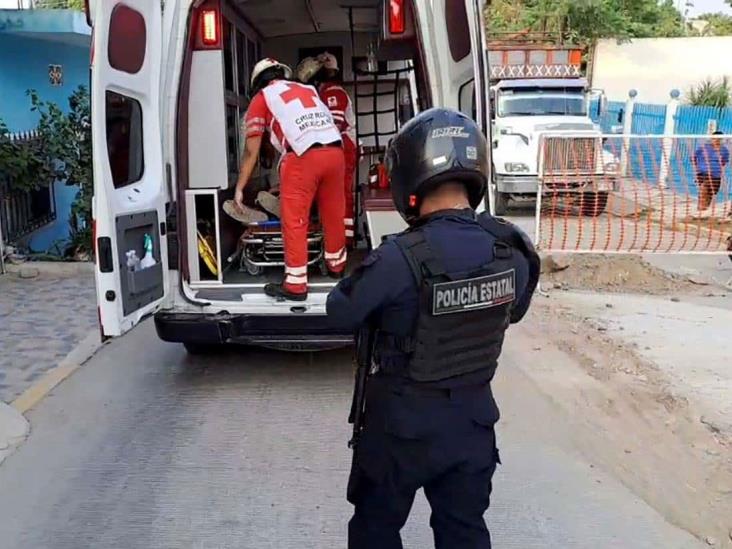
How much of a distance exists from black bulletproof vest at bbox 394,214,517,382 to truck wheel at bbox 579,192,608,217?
9294 mm

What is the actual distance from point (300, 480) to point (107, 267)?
1494 millimetres

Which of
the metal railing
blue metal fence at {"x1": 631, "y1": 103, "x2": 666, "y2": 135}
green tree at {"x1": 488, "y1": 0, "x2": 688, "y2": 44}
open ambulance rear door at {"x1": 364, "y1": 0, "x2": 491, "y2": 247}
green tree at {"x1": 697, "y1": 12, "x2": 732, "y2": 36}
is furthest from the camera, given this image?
green tree at {"x1": 697, "y1": 12, "x2": 732, "y2": 36}

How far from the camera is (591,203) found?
11812mm

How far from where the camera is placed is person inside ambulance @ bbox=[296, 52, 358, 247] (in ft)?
20.6

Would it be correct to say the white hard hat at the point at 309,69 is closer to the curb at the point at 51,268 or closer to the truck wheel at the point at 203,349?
the truck wheel at the point at 203,349

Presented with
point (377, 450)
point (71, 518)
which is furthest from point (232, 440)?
point (377, 450)

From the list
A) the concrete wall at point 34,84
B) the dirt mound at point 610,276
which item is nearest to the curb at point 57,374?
the concrete wall at point 34,84

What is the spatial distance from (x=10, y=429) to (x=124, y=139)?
5.92 feet

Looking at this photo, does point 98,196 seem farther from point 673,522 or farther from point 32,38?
point 32,38

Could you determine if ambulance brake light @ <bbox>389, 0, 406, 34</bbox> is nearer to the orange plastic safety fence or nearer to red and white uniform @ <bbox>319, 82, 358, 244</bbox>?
red and white uniform @ <bbox>319, 82, 358, 244</bbox>

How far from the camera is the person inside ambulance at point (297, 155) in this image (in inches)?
199

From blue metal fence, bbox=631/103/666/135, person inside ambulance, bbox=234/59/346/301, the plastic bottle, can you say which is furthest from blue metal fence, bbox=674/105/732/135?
the plastic bottle

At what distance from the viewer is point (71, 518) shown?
3.52m

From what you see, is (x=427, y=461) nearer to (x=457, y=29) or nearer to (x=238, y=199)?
(x=457, y=29)
